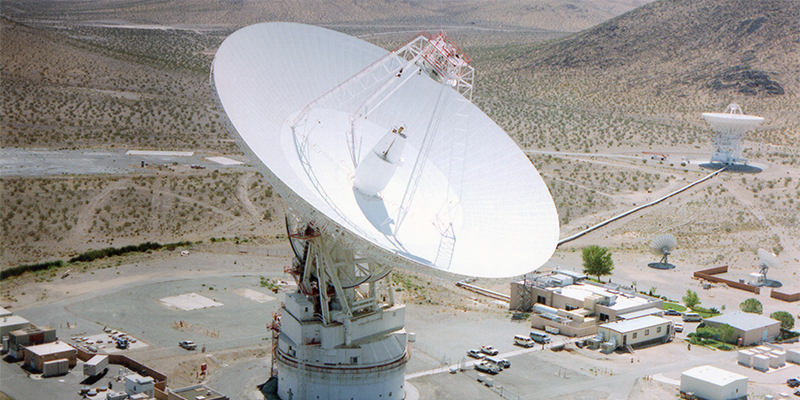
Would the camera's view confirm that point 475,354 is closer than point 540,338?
Yes

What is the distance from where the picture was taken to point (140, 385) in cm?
4050

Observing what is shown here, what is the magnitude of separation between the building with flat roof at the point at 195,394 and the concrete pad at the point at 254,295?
1730 centimetres

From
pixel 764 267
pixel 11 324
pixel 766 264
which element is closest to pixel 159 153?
pixel 11 324

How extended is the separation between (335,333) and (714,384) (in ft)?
65.4

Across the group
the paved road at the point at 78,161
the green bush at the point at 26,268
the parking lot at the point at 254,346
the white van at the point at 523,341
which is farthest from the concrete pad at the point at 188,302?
the paved road at the point at 78,161

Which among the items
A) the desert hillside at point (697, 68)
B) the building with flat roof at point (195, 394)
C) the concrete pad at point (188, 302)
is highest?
the desert hillside at point (697, 68)

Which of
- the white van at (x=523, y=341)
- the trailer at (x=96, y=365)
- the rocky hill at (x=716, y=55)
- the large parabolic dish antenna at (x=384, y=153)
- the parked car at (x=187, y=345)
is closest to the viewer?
the large parabolic dish antenna at (x=384, y=153)

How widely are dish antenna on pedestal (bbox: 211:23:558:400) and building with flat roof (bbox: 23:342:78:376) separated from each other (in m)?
11.4

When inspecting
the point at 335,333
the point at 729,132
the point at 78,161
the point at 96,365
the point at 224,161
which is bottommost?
the point at 96,365

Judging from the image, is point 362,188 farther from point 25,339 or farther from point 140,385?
point 25,339

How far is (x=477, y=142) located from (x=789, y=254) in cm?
4549

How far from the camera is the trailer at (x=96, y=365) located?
43.7m

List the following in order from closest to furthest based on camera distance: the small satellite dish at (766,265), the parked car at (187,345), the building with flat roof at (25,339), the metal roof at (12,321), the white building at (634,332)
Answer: the building with flat roof at (25,339) → the metal roof at (12,321) → the parked car at (187,345) → the white building at (634,332) → the small satellite dish at (766,265)

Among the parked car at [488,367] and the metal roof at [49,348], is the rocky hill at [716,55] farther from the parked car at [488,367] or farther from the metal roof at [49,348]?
the metal roof at [49,348]
